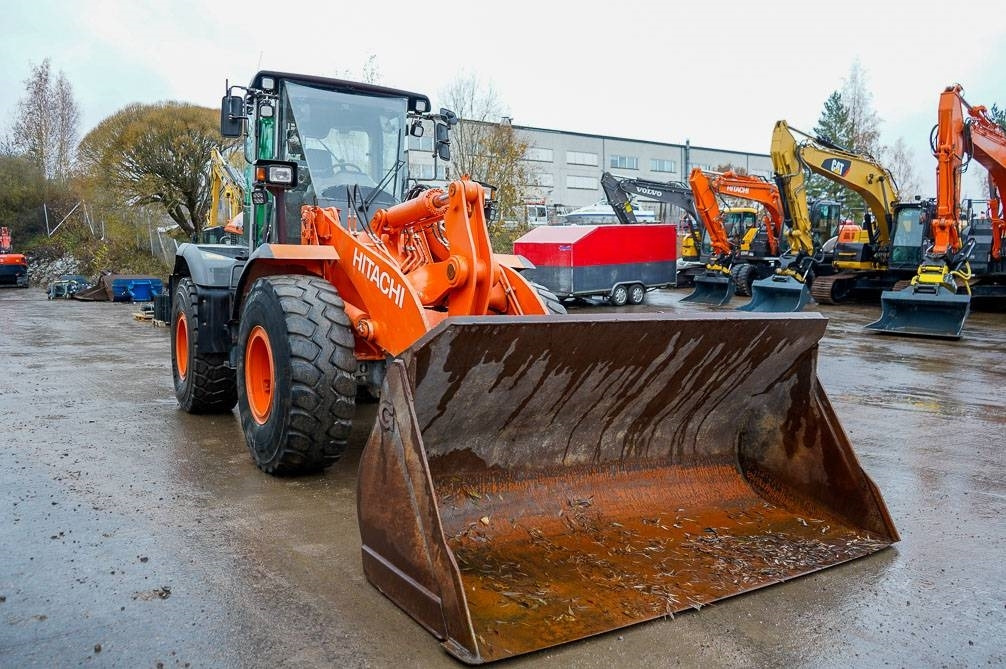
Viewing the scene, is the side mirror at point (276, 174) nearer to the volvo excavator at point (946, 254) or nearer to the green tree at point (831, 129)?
the volvo excavator at point (946, 254)

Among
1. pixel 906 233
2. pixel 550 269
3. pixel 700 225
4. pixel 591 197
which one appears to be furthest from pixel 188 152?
pixel 591 197

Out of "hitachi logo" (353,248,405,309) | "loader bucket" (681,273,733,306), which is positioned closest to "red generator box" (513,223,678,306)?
"loader bucket" (681,273,733,306)

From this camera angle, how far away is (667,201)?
2402 centimetres

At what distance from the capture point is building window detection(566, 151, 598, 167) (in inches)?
2007

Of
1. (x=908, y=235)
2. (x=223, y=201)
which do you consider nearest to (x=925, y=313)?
(x=908, y=235)

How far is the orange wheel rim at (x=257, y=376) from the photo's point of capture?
529 centimetres

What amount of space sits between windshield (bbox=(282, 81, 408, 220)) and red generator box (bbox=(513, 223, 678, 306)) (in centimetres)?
1129

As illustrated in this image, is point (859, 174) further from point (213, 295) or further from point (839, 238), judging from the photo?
Result: point (213, 295)

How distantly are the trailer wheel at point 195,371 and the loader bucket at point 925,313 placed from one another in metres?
11.4

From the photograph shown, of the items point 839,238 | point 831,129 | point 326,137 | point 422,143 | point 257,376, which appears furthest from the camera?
point 831,129

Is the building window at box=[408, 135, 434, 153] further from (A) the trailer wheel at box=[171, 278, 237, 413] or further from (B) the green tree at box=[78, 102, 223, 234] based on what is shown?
(B) the green tree at box=[78, 102, 223, 234]

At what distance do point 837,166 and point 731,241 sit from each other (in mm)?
5660

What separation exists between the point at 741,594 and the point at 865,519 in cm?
107

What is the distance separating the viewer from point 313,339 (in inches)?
185
